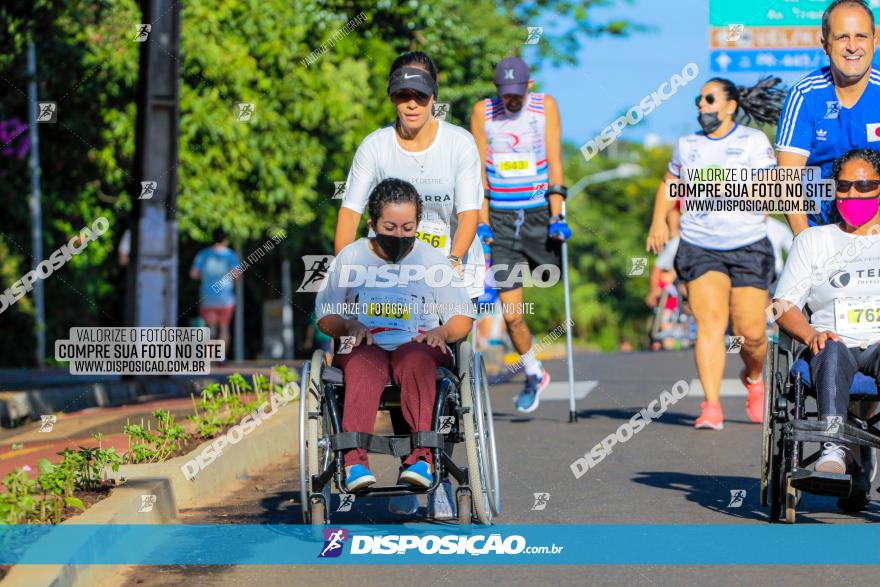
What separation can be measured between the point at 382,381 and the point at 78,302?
67.3ft

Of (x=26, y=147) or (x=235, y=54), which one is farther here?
(x=235, y=54)

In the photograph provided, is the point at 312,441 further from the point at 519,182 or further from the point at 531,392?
the point at 531,392

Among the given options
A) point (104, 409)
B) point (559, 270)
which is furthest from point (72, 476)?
point (104, 409)

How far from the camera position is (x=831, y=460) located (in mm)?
6574

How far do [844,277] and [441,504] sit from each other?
6.65ft

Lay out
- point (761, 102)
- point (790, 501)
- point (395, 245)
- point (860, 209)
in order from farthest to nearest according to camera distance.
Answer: point (761, 102)
point (395, 245)
point (860, 209)
point (790, 501)

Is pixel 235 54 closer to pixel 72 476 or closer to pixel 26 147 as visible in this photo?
pixel 26 147

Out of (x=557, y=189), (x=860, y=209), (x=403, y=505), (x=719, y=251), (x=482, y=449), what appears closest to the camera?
(x=482, y=449)

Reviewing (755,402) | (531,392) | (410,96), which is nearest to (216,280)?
(531,392)

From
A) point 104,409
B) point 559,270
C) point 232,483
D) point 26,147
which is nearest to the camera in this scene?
point 232,483

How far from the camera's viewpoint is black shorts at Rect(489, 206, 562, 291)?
11062mm

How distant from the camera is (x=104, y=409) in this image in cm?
1331

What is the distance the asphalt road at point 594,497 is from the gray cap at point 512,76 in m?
2.33

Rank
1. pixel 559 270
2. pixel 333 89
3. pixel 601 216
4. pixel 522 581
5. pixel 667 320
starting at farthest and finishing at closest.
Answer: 1. pixel 601 216
2. pixel 333 89
3. pixel 667 320
4. pixel 559 270
5. pixel 522 581
